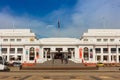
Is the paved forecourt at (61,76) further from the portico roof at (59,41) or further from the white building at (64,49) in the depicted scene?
the portico roof at (59,41)

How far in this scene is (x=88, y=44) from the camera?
126 meters

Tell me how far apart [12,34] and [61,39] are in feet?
82.6

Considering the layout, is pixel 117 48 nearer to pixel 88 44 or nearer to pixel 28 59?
pixel 88 44

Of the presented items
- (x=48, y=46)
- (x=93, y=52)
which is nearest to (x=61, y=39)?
(x=48, y=46)

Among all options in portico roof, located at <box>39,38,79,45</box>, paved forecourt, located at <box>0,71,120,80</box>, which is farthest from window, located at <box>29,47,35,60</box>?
paved forecourt, located at <box>0,71,120,80</box>

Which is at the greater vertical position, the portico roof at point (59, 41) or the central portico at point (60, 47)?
the portico roof at point (59, 41)

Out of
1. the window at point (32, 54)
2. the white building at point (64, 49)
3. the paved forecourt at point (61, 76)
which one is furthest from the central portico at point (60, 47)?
the paved forecourt at point (61, 76)

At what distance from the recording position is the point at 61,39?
130 metres

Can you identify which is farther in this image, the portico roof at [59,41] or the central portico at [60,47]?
the portico roof at [59,41]

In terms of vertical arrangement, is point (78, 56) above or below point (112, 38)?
below

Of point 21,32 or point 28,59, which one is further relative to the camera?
point 21,32

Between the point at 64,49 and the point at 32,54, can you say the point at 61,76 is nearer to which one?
the point at 32,54

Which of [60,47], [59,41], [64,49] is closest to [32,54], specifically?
[60,47]

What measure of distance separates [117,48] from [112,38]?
8.94 m
